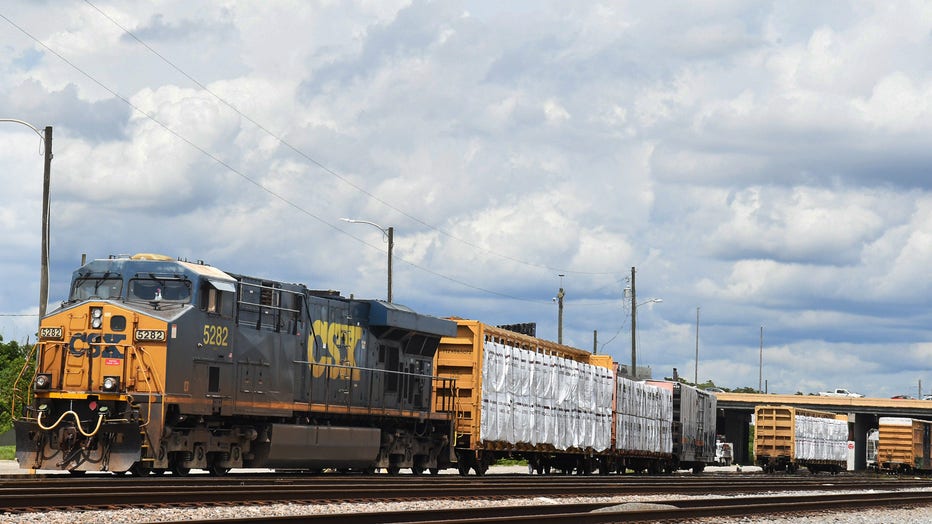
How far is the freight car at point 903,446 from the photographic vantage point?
205 feet

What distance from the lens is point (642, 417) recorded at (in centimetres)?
4062

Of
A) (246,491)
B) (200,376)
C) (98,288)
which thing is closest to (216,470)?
(200,376)

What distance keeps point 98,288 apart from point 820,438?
48.9 meters

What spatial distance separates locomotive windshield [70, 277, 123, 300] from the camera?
70.4ft

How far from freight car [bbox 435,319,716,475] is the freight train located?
0.20 feet

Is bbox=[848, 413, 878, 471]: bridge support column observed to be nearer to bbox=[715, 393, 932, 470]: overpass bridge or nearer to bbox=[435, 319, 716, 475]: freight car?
bbox=[715, 393, 932, 470]: overpass bridge

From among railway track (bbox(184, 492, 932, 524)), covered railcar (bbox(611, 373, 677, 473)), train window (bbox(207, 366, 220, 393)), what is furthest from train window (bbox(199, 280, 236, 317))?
covered railcar (bbox(611, 373, 677, 473))

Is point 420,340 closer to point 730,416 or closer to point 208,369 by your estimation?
point 208,369

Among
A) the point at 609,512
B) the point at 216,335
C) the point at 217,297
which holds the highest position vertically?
the point at 217,297

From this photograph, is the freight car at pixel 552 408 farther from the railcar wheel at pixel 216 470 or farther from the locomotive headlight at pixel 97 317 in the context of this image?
the locomotive headlight at pixel 97 317

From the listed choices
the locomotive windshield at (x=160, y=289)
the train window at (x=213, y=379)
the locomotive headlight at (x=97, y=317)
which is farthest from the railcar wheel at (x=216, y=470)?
the locomotive headlight at (x=97, y=317)

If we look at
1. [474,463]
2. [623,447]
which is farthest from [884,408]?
[474,463]

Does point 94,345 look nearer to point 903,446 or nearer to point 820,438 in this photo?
point 820,438

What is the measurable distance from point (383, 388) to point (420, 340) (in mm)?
2034
